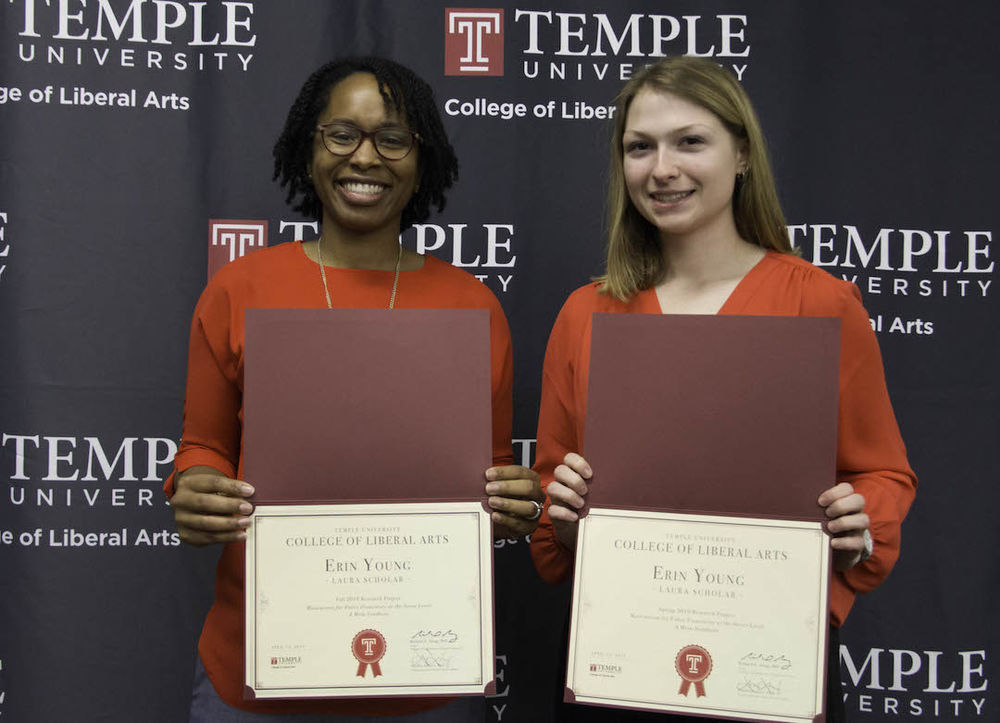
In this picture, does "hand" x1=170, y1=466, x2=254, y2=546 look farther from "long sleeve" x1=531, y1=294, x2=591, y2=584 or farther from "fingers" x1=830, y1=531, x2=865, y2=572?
"fingers" x1=830, y1=531, x2=865, y2=572

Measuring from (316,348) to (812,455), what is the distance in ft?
2.14

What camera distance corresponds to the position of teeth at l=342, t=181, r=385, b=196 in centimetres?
130

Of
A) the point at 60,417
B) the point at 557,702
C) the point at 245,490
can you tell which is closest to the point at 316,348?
the point at 245,490

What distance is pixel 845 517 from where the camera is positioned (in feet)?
3.27

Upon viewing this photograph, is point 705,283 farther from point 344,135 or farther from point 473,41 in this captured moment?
point 473,41

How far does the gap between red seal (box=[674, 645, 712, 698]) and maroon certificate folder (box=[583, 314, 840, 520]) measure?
0.17 meters

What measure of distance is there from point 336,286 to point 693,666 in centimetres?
76

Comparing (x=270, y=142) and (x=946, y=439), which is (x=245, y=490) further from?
(x=946, y=439)

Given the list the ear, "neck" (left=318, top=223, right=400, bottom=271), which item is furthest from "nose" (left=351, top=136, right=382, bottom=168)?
the ear

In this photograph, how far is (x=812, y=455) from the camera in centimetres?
102

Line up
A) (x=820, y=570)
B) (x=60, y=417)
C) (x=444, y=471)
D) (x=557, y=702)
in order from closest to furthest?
(x=820, y=570), (x=444, y=471), (x=557, y=702), (x=60, y=417)

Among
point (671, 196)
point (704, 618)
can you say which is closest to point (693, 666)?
point (704, 618)
